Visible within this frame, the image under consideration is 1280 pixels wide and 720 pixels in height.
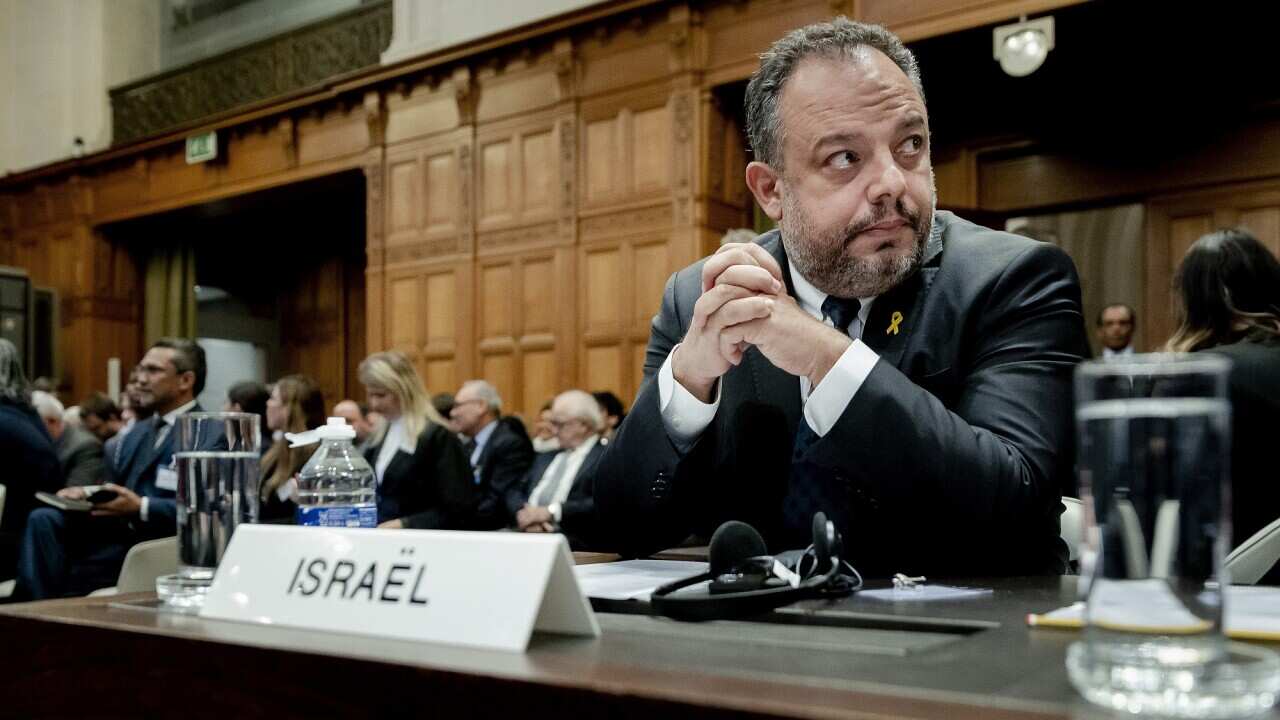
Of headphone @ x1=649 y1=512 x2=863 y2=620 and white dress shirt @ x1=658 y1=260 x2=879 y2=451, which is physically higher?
white dress shirt @ x1=658 y1=260 x2=879 y2=451

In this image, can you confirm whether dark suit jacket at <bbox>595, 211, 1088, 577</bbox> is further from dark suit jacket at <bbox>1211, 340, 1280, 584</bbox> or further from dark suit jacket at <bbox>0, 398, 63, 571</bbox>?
dark suit jacket at <bbox>0, 398, 63, 571</bbox>

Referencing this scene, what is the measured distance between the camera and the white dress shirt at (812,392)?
1.22m

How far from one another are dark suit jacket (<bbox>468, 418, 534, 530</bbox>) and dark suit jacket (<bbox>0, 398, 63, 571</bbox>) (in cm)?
227

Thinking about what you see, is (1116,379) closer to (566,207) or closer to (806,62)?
(806,62)

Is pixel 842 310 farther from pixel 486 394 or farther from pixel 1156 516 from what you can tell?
pixel 486 394

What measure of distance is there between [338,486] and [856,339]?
153 cm

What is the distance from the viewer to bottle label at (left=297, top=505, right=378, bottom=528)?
1.78m

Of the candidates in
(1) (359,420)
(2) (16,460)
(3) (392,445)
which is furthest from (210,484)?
(1) (359,420)

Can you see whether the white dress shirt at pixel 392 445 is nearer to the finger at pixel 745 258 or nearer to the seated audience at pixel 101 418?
the finger at pixel 745 258

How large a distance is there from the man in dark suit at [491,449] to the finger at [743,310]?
166 inches

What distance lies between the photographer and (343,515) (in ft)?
6.13

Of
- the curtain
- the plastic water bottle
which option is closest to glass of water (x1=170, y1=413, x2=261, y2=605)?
the plastic water bottle

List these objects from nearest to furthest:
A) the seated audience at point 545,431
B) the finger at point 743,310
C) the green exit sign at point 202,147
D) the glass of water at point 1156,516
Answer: the glass of water at point 1156,516 < the finger at point 743,310 < the seated audience at point 545,431 < the green exit sign at point 202,147

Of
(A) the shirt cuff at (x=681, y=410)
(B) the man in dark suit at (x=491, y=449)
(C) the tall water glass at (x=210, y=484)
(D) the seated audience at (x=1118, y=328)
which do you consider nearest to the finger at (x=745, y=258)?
(A) the shirt cuff at (x=681, y=410)
